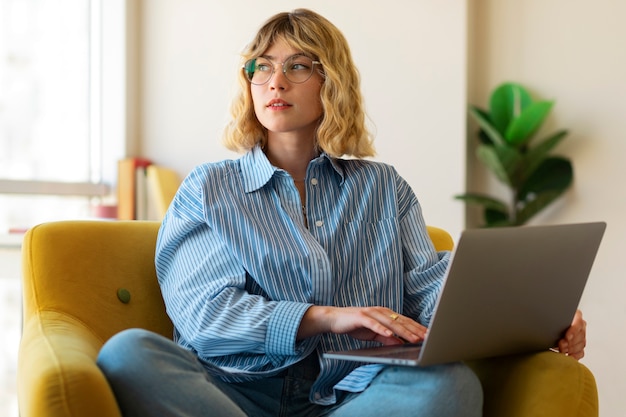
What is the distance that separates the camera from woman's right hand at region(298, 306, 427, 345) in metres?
1.54

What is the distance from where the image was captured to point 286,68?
6.31ft

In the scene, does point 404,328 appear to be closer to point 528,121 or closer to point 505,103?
point 528,121

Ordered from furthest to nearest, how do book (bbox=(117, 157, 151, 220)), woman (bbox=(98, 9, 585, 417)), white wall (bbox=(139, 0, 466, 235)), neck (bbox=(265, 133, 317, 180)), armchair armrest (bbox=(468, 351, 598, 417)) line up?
white wall (bbox=(139, 0, 466, 235)) < book (bbox=(117, 157, 151, 220)) < neck (bbox=(265, 133, 317, 180)) < armchair armrest (bbox=(468, 351, 598, 417)) < woman (bbox=(98, 9, 585, 417))

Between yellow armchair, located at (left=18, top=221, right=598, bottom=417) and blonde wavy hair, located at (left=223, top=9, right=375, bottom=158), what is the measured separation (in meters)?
0.30

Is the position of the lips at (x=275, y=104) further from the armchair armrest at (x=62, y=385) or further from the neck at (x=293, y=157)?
the armchair armrest at (x=62, y=385)

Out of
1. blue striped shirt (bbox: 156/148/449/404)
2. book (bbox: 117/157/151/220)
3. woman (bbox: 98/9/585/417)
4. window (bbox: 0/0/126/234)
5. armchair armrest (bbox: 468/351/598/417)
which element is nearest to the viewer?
woman (bbox: 98/9/585/417)

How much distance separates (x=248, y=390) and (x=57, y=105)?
7.56 ft

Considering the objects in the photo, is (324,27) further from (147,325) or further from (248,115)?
(147,325)

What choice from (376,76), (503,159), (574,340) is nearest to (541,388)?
(574,340)

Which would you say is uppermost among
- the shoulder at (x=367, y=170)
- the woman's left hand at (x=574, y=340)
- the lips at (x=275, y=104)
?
the lips at (x=275, y=104)

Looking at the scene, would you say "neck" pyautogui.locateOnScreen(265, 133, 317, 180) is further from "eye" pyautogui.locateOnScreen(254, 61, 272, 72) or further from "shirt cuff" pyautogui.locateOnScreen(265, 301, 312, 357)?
"shirt cuff" pyautogui.locateOnScreen(265, 301, 312, 357)

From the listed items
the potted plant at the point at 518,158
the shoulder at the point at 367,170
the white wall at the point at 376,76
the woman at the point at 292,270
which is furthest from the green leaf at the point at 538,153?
the shoulder at the point at 367,170

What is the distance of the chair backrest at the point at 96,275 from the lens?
1.72m

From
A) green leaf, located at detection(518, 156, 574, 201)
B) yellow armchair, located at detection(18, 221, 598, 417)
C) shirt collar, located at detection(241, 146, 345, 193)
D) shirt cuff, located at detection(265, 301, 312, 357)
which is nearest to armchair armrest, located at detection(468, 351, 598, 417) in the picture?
yellow armchair, located at detection(18, 221, 598, 417)
